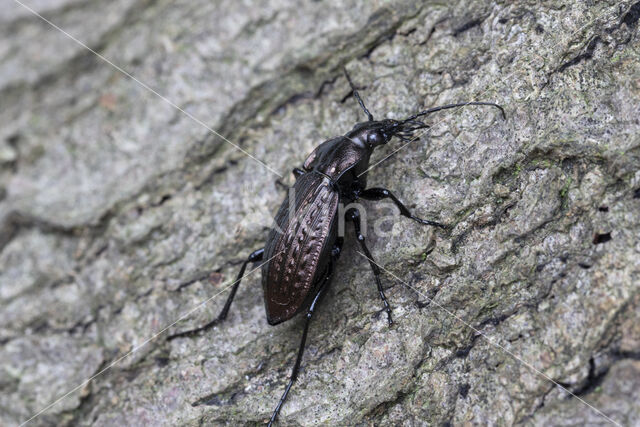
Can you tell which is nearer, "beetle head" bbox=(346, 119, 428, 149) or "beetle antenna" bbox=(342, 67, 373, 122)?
"beetle head" bbox=(346, 119, 428, 149)

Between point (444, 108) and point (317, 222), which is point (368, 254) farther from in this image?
point (444, 108)

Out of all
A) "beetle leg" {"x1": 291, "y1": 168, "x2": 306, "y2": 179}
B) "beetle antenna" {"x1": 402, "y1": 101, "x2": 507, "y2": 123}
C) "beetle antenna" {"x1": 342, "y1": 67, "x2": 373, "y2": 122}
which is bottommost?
"beetle antenna" {"x1": 402, "y1": 101, "x2": 507, "y2": 123}

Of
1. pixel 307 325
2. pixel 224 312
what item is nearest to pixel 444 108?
pixel 307 325

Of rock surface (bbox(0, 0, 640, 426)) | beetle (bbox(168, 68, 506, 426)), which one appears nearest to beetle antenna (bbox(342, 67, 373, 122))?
beetle (bbox(168, 68, 506, 426))

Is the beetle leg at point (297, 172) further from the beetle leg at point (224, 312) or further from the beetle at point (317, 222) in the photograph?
the beetle leg at point (224, 312)

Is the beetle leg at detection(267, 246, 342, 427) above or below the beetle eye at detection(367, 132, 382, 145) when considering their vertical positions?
below

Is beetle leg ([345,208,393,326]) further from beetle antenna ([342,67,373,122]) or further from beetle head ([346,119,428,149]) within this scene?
beetle antenna ([342,67,373,122])

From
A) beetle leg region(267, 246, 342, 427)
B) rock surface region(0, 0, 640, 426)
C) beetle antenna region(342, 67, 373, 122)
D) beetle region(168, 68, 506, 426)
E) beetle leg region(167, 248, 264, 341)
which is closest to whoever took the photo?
A: rock surface region(0, 0, 640, 426)

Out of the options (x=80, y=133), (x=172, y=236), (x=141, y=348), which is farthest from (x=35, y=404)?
(x=80, y=133)
